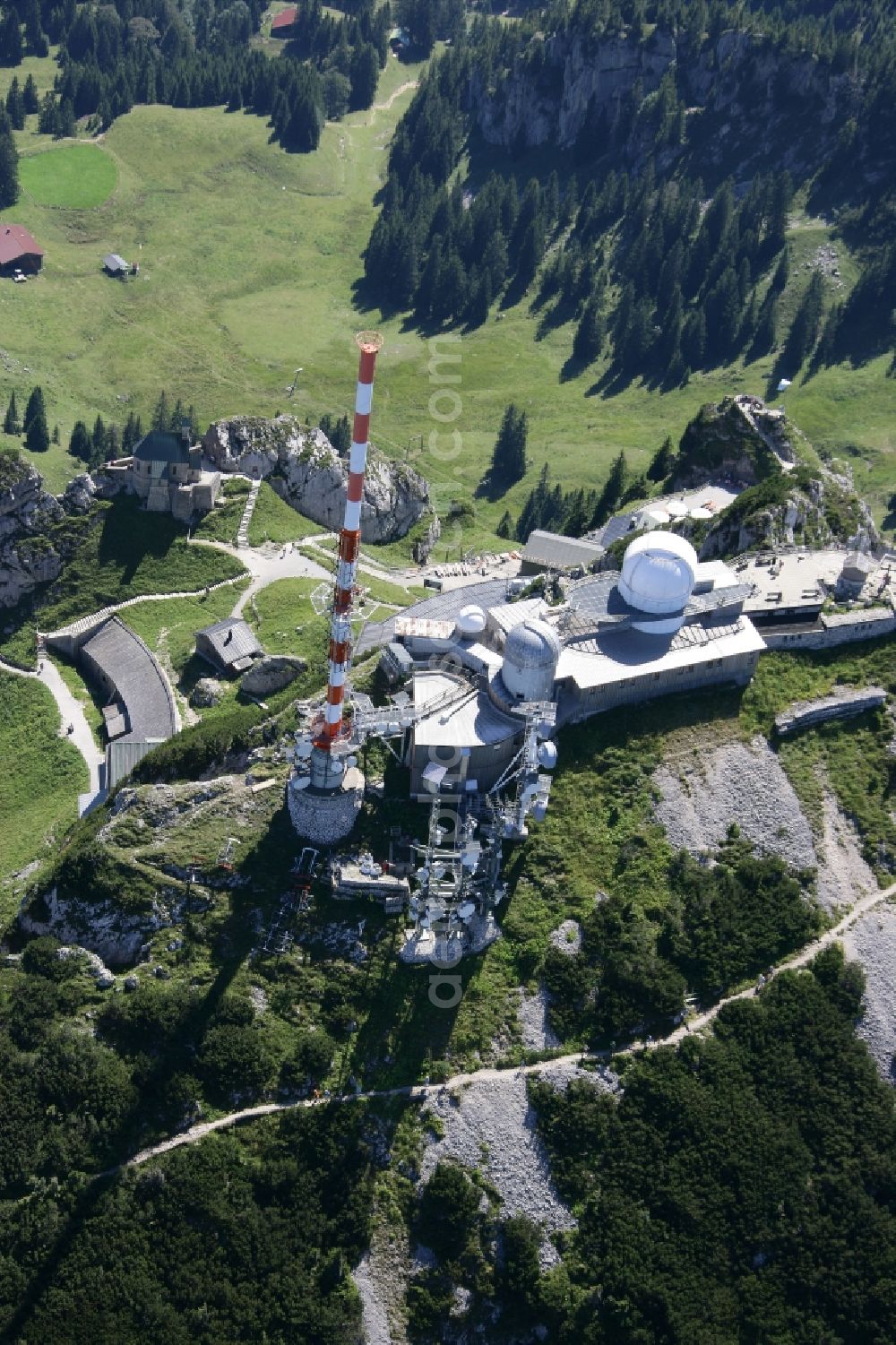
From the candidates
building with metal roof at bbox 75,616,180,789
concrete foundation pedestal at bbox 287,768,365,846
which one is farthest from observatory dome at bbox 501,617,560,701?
building with metal roof at bbox 75,616,180,789

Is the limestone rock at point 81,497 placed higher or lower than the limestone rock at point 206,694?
higher

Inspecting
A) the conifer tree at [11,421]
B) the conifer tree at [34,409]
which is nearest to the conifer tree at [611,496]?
the conifer tree at [34,409]

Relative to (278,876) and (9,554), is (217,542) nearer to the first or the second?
(9,554)

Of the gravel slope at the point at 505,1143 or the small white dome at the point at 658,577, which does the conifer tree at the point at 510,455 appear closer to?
the small white dome at the point at 658,577

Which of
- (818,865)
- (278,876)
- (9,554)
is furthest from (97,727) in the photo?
(818,865)

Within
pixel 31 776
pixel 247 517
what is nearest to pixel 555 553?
pixel 247 517

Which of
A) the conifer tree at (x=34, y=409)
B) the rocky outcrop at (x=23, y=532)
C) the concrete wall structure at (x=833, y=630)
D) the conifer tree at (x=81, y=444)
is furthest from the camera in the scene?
the conifer tree at (x=81, y=444)
